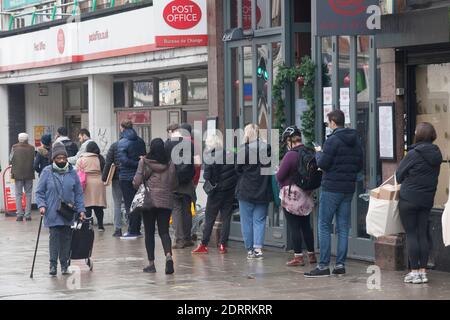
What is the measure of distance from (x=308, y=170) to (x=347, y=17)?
1.92 metres

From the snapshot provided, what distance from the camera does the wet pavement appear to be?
11.2m

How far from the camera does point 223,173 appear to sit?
15.0 metres

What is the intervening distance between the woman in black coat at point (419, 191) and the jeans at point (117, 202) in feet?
24.9

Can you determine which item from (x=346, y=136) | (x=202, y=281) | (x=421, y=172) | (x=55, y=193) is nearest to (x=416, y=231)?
(x=421, y=172)

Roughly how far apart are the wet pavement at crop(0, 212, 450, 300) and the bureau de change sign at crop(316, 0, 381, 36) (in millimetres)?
2897

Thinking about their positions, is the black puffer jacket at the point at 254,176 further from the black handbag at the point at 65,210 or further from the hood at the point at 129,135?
the hood at the point at 129,135

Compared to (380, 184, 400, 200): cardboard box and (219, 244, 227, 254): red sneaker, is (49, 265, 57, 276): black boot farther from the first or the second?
(380, 184, 400, 200): cardboard box

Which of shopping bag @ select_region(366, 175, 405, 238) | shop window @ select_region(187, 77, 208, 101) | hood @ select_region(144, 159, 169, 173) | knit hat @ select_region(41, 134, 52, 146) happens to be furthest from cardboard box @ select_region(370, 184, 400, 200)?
knit hat @ select_region(41, 134, 52, 146)

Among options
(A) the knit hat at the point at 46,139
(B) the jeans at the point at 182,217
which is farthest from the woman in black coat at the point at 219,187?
(A) the knit hat at the point at 46,139

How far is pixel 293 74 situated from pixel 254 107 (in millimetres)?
1348

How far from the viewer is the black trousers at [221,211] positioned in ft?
49.8

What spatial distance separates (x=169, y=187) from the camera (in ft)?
42.5

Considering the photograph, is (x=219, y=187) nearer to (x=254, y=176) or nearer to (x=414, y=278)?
(x=254, y=176)
